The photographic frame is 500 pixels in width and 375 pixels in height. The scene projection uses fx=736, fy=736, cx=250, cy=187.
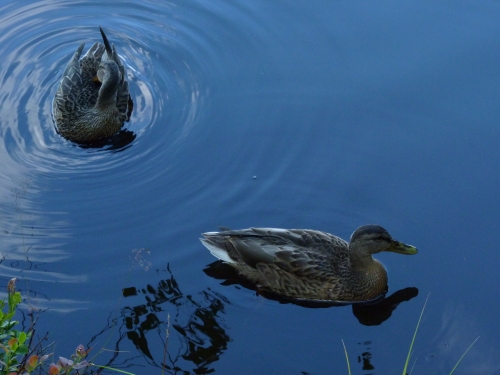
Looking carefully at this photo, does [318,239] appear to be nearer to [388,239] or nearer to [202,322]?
[388,239]

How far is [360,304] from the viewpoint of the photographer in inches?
246

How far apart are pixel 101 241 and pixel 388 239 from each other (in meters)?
2.46

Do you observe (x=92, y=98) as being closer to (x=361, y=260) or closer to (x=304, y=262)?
(x=304, y=262)

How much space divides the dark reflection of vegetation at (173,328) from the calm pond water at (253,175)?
0.02 meters

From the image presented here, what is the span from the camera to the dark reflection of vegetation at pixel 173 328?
215 inches

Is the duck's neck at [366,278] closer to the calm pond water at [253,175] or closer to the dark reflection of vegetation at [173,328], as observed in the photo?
the calm pond water at [253,175]

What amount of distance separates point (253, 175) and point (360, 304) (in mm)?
1680

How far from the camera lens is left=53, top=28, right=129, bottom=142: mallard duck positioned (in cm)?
788

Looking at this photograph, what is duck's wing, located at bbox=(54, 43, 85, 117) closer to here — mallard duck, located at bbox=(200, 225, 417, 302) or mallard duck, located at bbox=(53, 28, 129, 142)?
mallard duck, located at bbox=(53, 28, 129, 142)

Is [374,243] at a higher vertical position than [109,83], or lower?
lower

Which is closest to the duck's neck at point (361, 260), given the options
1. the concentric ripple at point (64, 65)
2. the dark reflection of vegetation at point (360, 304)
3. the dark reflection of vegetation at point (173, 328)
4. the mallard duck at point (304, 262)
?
the mallard duck at point (304, 262)

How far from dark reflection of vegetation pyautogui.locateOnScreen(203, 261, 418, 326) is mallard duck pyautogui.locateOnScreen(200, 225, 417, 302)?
0.06 meters

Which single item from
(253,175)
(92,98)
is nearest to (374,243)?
(253,175)

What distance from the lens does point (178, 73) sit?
28.2 feet
